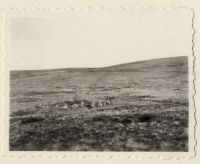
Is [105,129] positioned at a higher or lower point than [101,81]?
lower

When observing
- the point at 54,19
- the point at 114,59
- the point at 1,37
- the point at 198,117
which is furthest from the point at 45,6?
the point at 198,117

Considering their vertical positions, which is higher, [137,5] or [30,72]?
[137,5]

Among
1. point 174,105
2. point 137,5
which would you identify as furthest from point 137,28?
point 174,105

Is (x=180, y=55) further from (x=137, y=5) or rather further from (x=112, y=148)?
(x=112, y=148)
